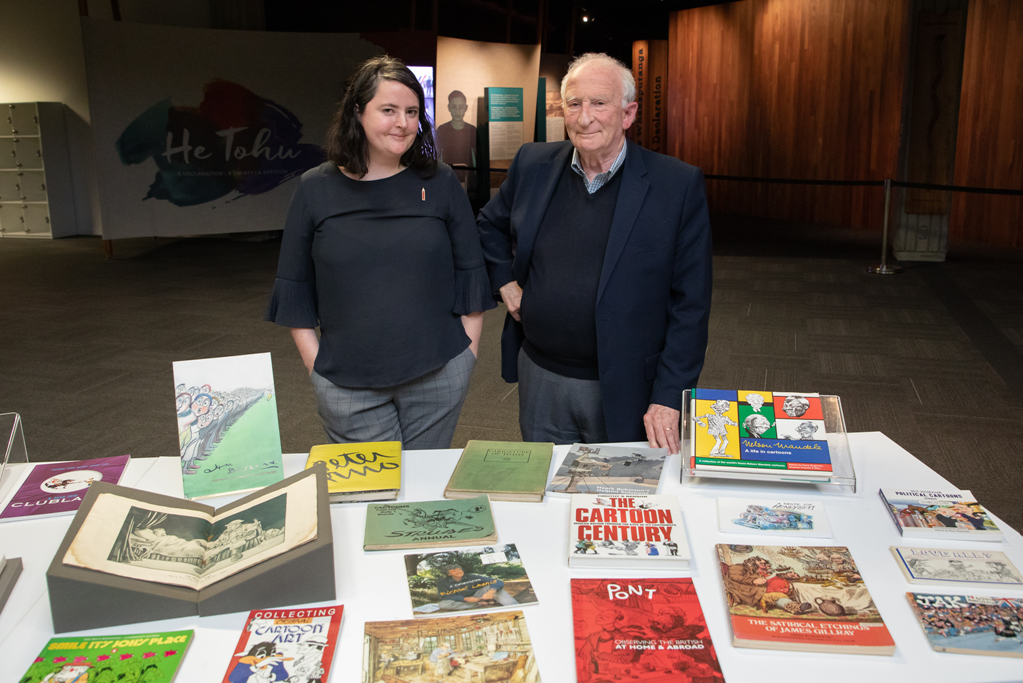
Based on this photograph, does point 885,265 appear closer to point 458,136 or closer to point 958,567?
point 458,136

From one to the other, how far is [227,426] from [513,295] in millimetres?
835

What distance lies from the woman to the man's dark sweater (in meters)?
0.16

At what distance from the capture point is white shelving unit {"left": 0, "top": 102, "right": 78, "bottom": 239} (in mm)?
10156

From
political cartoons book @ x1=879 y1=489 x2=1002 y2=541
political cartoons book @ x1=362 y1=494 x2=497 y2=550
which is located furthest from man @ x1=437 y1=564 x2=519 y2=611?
political cartoons book @ x1=879 y1=489 x2=1002 y2=541

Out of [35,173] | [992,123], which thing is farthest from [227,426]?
[35,173]

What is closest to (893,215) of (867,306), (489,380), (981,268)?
(981,268)

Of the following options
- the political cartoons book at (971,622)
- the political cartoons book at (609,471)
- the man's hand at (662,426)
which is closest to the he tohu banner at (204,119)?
the man's hand at (662,426)

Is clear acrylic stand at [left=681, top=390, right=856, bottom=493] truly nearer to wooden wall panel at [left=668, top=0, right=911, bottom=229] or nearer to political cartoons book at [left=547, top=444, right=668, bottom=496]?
political cartoons book at [left=547, top=444, right=668, bottom=496]

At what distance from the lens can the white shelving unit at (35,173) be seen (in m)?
10.2

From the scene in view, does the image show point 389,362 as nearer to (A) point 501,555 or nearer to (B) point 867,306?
(A) point 501,555

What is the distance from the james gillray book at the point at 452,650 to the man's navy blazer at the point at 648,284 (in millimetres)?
903

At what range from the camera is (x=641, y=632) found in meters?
1.16

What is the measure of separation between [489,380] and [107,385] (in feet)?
7.06

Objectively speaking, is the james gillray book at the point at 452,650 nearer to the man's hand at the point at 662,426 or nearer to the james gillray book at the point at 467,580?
the james gillray book at the point at 467,580
